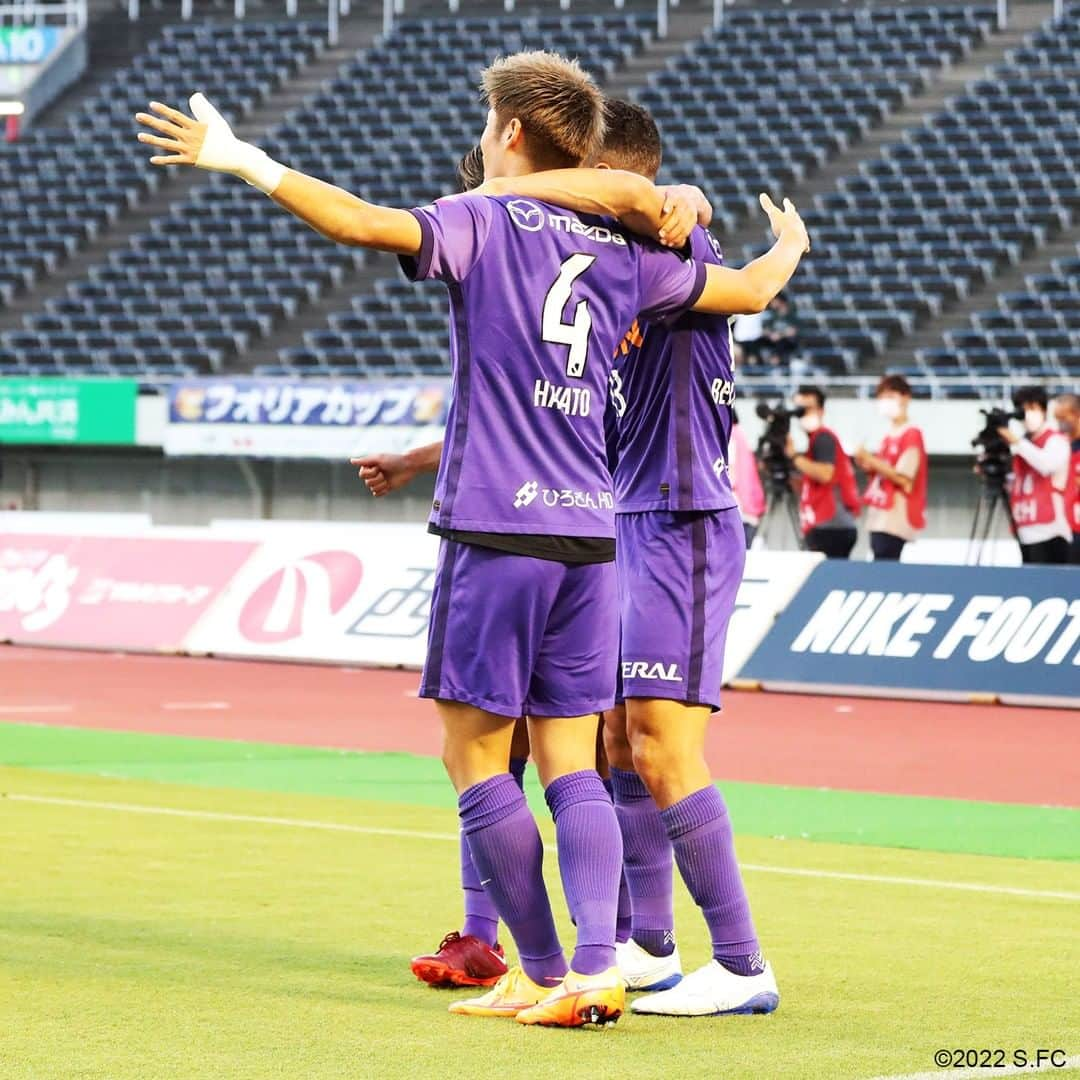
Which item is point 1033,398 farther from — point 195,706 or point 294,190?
point 294,190

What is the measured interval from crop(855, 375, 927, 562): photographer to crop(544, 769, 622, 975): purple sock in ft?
38.0

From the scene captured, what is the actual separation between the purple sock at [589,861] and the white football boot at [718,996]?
329mm

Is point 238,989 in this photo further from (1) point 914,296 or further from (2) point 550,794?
(1) point 914,296

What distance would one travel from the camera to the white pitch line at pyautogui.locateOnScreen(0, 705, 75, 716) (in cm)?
1505

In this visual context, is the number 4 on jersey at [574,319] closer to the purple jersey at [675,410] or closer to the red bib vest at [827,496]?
the purple jersey at [675,410]

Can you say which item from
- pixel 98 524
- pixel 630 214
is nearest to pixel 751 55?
pixel 98 524

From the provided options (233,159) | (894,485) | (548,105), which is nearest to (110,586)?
(894,485)

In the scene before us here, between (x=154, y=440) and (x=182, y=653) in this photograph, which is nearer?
(x=182, y=653)

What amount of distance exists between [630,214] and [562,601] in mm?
945

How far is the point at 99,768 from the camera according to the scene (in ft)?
39.2

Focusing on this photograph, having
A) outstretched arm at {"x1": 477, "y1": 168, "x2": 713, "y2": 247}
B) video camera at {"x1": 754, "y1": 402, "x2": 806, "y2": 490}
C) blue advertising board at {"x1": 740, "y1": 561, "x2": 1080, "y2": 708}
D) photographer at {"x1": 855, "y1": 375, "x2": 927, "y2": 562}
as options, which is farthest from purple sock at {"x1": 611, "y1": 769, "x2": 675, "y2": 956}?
video camera at {"x1": 754, "y1": 402, "x2": 806, "y2": 490}

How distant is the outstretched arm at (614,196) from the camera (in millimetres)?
5539

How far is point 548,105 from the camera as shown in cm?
549

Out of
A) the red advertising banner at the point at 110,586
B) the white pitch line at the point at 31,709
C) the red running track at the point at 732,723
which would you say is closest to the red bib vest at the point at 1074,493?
the red running track at the point at 732,723
